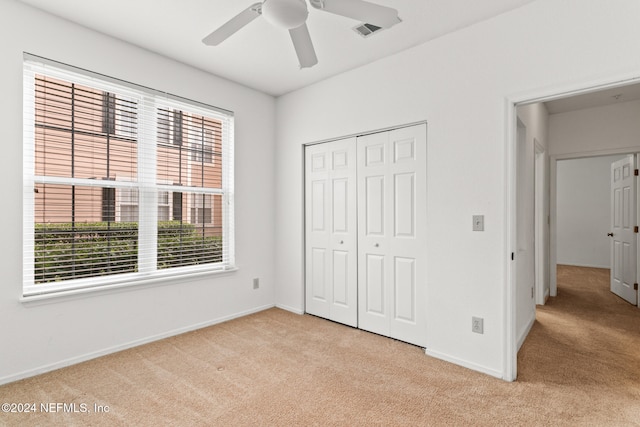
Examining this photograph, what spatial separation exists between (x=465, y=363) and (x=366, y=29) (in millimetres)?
2778

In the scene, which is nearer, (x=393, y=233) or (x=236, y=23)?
(x=236, y=23)

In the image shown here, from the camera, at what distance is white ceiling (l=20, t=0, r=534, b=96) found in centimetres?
236

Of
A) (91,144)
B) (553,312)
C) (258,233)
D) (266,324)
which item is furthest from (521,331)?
(91,144)

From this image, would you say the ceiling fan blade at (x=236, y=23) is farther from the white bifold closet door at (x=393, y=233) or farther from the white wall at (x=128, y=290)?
the white bifold closet door at (x=393, y=233)

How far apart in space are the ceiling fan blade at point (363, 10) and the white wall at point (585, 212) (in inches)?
296

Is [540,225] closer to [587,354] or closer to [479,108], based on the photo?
[587,354]

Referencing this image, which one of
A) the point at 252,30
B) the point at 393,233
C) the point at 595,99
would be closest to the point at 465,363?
the point at 393,233

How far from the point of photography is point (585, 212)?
7082 mm

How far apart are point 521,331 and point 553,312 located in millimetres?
1316

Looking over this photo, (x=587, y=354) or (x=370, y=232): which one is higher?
(x=370, y=232)

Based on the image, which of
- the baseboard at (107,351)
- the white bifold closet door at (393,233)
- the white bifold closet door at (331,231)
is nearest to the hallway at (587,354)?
the white bifold closet door at (393,233)

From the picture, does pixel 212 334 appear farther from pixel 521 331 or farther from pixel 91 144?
pixel 521 331

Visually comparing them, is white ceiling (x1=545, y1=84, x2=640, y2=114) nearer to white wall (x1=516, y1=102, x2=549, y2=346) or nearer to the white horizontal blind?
white wall (x1=516, y1=102, x2=549, y2=346)

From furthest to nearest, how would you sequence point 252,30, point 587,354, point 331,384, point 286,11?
point 587,354, point 252,30, point 331,384, point 286,11
